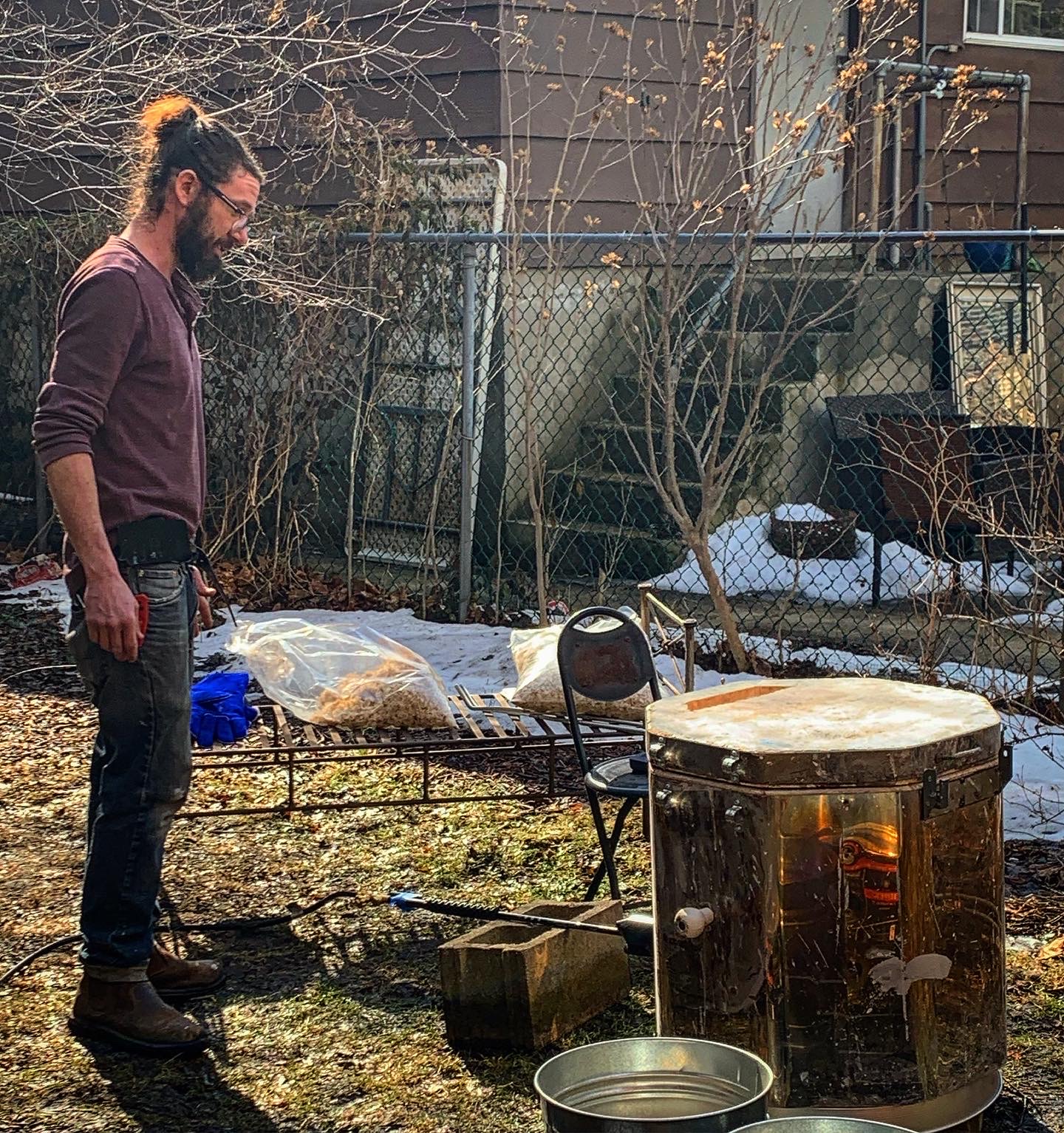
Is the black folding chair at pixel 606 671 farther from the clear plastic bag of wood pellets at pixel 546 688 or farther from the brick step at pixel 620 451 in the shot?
the brick step at pixel 620 451

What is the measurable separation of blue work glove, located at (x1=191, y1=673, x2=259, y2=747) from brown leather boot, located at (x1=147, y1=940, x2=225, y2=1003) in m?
1.27

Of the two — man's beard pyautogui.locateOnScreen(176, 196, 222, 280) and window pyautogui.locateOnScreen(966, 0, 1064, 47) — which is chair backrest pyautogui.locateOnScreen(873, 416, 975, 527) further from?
window pyautogui.locateOnScreen(966, 0, 1064, 47)

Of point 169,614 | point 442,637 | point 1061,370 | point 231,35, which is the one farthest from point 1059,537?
point 1061,370

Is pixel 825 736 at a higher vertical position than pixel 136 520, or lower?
lower

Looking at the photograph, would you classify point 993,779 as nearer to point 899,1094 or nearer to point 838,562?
point 899,1094

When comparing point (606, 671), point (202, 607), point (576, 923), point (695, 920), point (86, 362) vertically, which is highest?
point (86, 362)

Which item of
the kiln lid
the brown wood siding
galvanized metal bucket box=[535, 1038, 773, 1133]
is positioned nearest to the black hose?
the kiln lid

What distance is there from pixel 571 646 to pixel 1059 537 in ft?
6.07

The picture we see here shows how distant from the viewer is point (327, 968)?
4398 mm

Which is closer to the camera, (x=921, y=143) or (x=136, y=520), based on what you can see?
(x=136, y=520)

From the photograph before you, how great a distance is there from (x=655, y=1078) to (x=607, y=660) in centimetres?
207

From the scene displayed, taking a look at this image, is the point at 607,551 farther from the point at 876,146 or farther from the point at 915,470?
the point at 876,146

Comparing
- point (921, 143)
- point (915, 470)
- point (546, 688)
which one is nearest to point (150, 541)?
point (546, 688)

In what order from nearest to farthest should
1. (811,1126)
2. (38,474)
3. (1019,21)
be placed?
(811,1126) < (38,474) < (1019,21)
